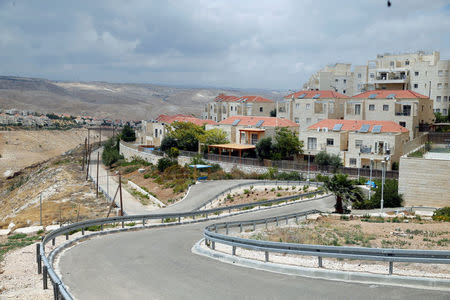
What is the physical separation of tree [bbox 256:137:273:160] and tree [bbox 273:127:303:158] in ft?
2.32

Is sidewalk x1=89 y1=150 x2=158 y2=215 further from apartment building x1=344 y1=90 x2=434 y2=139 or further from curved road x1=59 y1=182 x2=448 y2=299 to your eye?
apartment building x1=344 y1=90 x2=434 y2=139

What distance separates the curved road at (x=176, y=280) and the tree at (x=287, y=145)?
128 ft

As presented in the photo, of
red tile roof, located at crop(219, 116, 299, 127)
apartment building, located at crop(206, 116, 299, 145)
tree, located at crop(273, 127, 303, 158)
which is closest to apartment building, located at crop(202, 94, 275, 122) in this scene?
apartment building, located at crop(206, 116, 299, 145)

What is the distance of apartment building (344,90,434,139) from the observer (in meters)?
57.8

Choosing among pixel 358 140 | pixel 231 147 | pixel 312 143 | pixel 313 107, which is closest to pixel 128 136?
pixel 231 147

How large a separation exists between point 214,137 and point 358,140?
21382 millimetres

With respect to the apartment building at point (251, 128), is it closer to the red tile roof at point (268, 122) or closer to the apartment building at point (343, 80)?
the red tile roof at point (268, 122)

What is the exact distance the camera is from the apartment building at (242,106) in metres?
82.1

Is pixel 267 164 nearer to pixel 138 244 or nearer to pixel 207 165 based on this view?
pixel 207 165

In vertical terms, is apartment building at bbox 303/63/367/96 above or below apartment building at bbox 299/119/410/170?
above

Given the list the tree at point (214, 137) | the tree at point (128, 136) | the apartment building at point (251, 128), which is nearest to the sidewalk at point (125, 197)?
the tree at point (214, 137)

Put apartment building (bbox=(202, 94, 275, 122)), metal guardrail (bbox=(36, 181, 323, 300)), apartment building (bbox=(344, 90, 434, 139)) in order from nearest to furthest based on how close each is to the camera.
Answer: metal guardrail (bbox=(36, 181, 323, 300))
apartment building (bbox=(344, 90, 434, 139))
apartment building (bbox=(202, 94, 275, 122))

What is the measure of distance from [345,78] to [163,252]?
8591 cm

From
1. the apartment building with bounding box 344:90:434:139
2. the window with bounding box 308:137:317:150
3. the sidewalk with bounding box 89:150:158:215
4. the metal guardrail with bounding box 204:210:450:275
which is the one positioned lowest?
the sidewalk with bounding box 89:150:158:215
